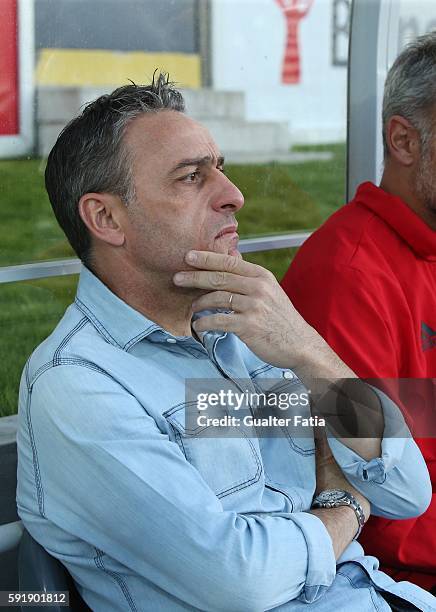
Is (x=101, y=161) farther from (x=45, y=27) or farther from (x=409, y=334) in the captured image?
(x=45, y=27)

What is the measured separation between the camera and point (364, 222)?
2.84 metres

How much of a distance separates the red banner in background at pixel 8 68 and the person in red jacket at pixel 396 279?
3.93ft

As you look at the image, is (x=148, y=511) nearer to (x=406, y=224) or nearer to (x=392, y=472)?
(x=392, y=472)

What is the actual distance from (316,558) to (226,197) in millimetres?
889

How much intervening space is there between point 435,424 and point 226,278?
0.97m

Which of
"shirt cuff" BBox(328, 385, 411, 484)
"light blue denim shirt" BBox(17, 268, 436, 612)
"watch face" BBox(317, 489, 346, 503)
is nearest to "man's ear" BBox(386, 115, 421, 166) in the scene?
"shirt cuff" BBox(328, 385, 411, 484)

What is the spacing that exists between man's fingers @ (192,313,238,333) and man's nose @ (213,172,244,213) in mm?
290

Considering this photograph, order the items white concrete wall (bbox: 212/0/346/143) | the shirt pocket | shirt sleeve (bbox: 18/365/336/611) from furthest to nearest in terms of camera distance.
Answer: white concrete wall (bbox: 212/0/346/143) → the shirt pocket → shirt sleeve (bbox: 18/365/336/611)

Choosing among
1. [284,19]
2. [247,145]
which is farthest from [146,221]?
[284,19]

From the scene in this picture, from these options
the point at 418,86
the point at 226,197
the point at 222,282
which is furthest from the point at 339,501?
the point at 418,86

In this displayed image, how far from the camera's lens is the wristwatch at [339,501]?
2.20 meters

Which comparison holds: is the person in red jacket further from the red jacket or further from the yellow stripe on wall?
the yellow stripe on wall

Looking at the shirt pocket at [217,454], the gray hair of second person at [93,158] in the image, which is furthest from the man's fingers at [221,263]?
the shirt pocket at [217,454]

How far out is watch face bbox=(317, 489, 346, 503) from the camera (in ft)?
7.38
